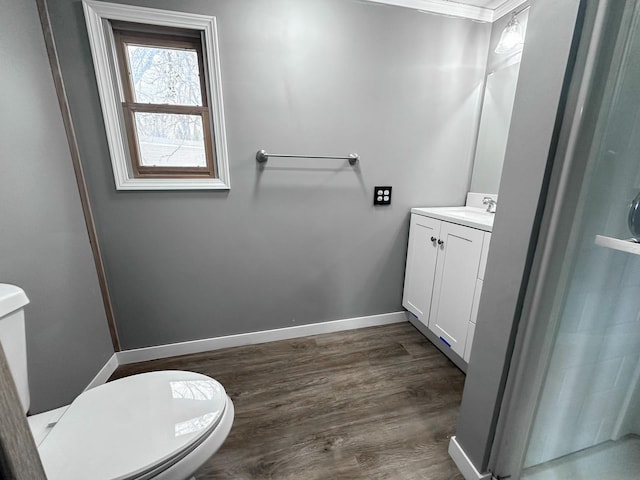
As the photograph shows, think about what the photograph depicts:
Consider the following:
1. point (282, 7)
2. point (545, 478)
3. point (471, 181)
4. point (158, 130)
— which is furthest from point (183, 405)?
point (471, 181)

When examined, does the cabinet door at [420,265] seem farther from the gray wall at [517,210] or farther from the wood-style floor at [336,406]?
the gray wall at [517,210]

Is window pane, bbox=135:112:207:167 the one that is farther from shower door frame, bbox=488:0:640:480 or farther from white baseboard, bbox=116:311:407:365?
shower door frame, bbox=488:0:640:480

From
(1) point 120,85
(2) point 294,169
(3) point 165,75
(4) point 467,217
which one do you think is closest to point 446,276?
(4) point 467,217

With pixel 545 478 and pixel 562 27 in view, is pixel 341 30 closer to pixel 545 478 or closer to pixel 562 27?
pixel 562 27

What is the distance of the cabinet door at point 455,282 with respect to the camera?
1.31 meters

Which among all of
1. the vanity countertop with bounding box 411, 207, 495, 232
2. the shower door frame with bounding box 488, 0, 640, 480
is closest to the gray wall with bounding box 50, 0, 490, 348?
the vanity countertop with bounding box 411, 207, 495, 232

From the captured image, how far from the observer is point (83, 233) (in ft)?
4.32

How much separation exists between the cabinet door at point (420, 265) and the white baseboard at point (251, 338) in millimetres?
261

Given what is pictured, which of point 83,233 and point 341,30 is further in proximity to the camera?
point 341,30

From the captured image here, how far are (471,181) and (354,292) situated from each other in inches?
46.5

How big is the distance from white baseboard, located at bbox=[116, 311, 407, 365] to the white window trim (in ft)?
3.23

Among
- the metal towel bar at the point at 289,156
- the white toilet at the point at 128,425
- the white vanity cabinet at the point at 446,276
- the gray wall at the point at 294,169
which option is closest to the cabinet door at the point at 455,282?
the white vanity cabinet at the point at 446,276

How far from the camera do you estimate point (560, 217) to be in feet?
2.20

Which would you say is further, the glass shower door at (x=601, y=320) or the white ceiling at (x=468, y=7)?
the white ceiling at (x=468, y=7)
